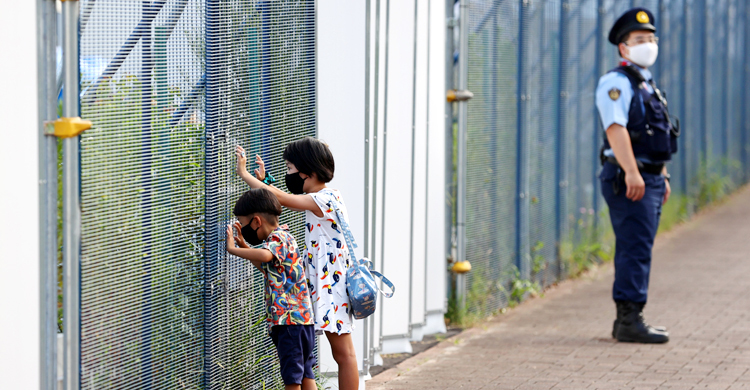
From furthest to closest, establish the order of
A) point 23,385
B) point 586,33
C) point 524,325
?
point 586,33
point 524,325
point 23,385

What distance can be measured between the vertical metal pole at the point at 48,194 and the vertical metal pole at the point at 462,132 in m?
3.93

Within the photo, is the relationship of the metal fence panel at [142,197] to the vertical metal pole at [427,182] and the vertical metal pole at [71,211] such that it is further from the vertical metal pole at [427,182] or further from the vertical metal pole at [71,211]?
the vertical metal pole at [427,182]

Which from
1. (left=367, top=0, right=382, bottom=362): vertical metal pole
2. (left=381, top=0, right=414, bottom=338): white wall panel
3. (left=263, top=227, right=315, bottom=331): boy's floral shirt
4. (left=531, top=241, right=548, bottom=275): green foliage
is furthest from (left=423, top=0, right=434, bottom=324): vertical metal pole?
(left=263, top=227, right=315, bottom=331): boy's floral shirt

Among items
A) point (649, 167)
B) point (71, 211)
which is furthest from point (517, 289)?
point (71, 211)

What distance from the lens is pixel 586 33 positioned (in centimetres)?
923

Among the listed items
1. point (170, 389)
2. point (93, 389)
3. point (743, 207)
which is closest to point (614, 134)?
point (170, 389)

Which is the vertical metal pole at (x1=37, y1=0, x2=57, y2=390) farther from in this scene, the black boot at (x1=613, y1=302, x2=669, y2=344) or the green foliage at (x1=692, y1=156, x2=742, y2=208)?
the green foliage at (x1=692, y1=156, x2=742, y2=208)

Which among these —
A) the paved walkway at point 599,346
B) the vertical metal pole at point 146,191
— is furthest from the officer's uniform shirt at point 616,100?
the vertical metal pole at point 146,191

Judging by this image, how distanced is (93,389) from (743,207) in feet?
39.9

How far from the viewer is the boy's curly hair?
3953 mm

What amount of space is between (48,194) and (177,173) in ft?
2.36

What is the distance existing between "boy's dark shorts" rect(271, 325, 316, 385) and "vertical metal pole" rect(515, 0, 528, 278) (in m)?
4.03

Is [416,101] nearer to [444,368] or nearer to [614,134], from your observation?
[614,134]

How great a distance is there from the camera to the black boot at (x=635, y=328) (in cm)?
618
